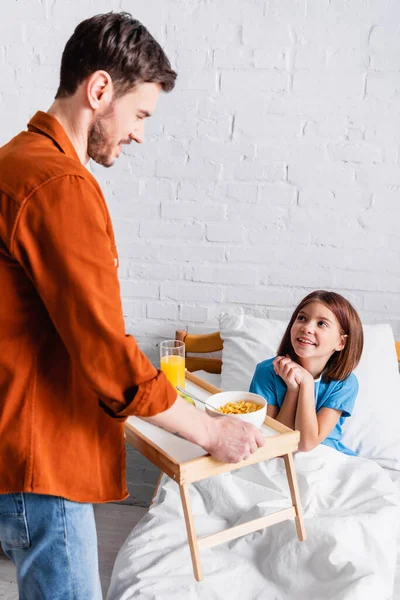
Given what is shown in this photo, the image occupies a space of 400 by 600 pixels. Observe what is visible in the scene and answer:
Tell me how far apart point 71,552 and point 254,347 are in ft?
3.81

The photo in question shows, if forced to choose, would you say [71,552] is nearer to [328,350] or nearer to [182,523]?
[182,523]

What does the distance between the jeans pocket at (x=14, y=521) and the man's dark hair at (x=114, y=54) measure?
2.20 ft

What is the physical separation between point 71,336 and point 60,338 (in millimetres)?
100

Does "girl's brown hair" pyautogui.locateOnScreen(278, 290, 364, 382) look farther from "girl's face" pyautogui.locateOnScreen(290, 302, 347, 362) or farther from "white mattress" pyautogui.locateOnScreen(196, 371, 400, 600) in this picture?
"white mattress" pyautogui.locateOnScreen(196, 371, 400, 600)

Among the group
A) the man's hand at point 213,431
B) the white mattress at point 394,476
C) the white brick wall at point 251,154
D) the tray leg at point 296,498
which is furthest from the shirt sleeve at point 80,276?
the white brick wall at point 251,154

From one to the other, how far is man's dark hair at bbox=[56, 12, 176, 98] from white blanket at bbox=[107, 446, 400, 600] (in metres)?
1.00

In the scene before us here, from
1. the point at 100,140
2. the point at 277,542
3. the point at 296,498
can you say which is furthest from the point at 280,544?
the point at 100,140

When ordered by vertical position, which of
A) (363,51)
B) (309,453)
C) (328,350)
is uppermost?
(363,51)

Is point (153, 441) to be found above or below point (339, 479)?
above

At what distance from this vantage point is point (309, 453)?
1634mm

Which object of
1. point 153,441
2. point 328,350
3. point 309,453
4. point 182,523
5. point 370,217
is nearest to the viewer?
point 153,441

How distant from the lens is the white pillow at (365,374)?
→ 1877mm

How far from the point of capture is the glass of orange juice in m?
1.47

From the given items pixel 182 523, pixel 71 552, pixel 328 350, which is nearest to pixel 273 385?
pixel 328 350
